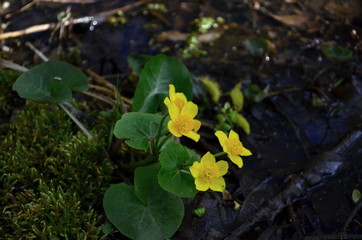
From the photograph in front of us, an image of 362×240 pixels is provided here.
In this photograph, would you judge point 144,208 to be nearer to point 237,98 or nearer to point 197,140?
point 197,140

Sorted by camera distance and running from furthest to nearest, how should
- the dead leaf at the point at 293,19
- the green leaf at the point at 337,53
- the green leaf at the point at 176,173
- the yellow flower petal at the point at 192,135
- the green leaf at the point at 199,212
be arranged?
the dead leaf at the point at 293,19 → the green leaf at the point at 337,53 → the green leaf at the point at 199,212 → the green leaf at the point at 176,173 → the yellow flower petal at the point at 192,135

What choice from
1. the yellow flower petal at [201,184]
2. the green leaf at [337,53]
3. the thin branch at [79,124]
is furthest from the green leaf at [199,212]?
the green leaf at [337,53]

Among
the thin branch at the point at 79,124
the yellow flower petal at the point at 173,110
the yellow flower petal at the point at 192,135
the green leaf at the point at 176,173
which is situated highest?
the yellow flower petal at the point at 173,110

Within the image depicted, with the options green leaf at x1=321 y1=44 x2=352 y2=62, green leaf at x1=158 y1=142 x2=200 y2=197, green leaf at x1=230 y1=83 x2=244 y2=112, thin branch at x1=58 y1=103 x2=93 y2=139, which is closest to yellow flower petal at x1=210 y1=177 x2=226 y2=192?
green leaf at x1=158 y1=142 x2=200 y2=197

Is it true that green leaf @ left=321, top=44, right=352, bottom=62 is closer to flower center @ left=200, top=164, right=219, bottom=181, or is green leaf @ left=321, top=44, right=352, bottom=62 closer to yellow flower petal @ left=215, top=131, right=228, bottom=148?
yellow flower petal @ left=215, top=131, right=228, bottom=148

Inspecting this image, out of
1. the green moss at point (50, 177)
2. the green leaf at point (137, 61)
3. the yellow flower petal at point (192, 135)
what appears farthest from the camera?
the green leaf at point (137, 61)

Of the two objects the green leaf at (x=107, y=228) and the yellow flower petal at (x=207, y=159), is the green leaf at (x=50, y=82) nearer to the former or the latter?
the green leaf at (x=107, y=228)

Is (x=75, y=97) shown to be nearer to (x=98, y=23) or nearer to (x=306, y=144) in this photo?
(x=98, y=23)
